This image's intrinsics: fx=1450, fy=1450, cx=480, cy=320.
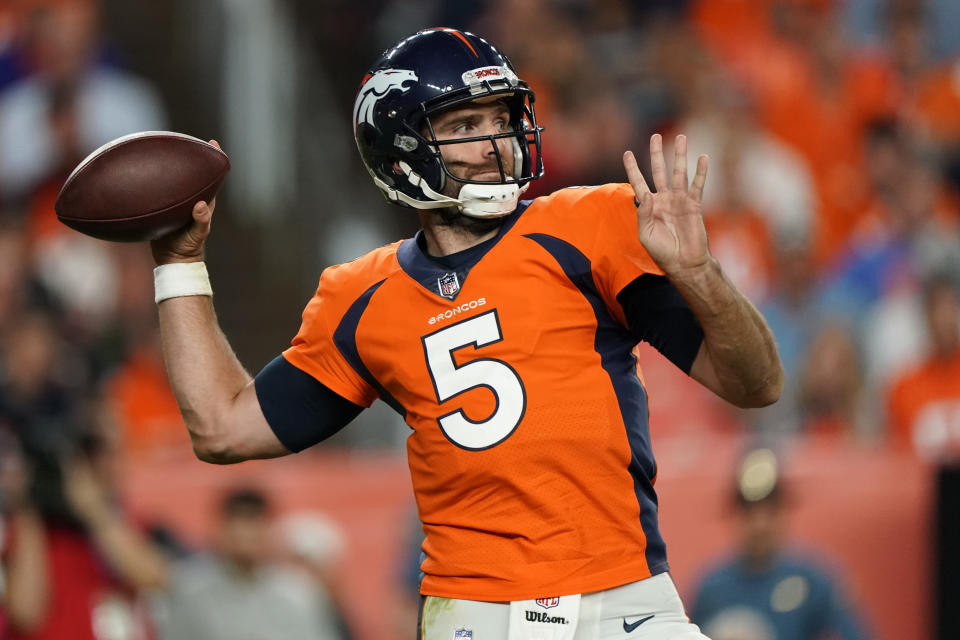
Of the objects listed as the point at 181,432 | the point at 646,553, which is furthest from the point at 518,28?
the point at 646,553

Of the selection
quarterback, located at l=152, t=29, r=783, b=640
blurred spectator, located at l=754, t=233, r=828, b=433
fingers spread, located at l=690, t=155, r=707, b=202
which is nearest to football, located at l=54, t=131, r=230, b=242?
quarterback, located at l=152, t=29, r=783, b=640

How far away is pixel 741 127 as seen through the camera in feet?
27.8

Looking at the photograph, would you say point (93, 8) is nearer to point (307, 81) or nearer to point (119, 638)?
point (307, 81)

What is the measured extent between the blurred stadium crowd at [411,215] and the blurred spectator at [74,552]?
0.01 metres

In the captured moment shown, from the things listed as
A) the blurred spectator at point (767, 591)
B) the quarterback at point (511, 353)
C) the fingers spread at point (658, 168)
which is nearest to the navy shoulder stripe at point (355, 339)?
the quarterback at point (511, 353)

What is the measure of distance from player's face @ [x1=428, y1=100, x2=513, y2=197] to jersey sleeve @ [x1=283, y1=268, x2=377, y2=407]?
367 millimetres

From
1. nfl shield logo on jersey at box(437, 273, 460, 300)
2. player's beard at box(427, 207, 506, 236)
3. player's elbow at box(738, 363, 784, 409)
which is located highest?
player's beard at box(427, 207, 506, 236)

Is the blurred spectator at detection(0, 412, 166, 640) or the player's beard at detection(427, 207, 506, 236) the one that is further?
the blurred spectator at detection(0, 412, 166, 640)

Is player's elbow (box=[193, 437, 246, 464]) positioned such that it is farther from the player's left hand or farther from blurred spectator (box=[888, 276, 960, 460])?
blurred spectator (box=[888, 276, 960, 460])

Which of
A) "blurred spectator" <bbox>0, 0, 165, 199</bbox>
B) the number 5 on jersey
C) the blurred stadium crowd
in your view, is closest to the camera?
the number 5 on jersey

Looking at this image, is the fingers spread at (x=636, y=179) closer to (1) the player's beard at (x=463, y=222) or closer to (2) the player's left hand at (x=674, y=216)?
(2) the player's left hand at (x=674, y=216)

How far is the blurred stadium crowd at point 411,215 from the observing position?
22.4 feet

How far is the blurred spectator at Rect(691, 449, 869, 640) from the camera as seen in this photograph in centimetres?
617

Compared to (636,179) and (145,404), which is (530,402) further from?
(145,404)
